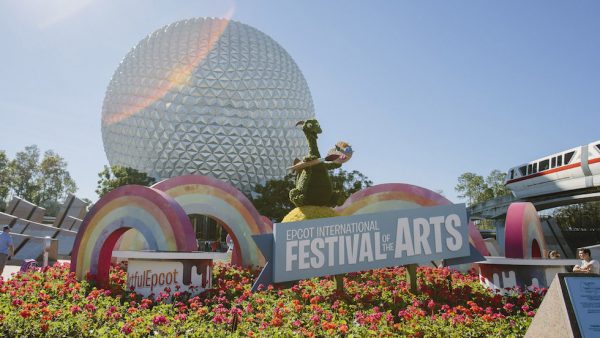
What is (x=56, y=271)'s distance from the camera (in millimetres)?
11047

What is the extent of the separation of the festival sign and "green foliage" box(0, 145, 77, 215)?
6137cm

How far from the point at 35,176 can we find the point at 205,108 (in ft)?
153

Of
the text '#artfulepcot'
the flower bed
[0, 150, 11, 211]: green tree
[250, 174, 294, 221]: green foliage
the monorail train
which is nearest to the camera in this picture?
the flower bed

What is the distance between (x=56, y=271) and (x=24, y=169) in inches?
2374

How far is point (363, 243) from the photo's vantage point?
26.2 ft

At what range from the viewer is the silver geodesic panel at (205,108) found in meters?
28.9

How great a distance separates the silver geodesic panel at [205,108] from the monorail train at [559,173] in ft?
48.1

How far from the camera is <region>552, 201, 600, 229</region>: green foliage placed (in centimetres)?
3566

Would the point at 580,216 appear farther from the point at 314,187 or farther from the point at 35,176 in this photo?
the point at 35,176

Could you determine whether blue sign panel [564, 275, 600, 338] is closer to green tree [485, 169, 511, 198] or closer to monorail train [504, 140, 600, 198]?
monorail train [504, 140, 600, 198]

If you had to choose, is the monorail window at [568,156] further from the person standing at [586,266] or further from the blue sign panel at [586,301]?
the blue sign panel at [586,301]

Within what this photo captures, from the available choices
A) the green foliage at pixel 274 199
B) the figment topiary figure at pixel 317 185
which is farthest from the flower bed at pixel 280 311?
the green foliage at pixel 274 199

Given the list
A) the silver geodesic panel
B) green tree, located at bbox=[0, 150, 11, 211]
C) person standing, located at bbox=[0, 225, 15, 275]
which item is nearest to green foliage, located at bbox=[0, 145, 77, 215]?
green tree, located at bbox=[0, 150, 11, 211]

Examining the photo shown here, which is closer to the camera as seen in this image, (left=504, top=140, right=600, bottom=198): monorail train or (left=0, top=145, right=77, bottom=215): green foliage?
(left=504, top=140, right=600, bottom=198): monorail train
